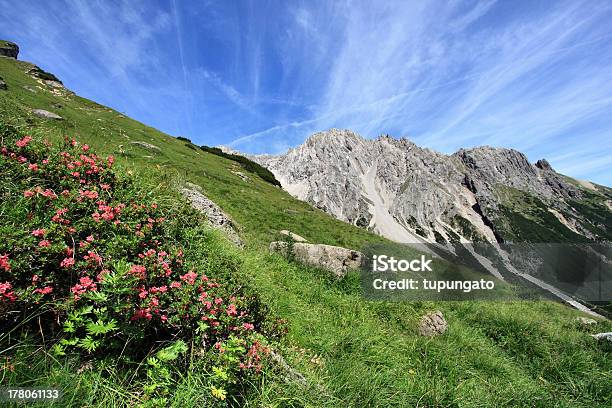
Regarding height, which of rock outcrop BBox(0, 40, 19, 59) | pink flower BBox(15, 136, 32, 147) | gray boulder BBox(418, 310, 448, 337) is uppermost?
rock outcrop BBox(0, 40, 19, 59)

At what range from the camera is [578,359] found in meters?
9.16

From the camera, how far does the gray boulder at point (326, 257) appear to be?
13.7 metres

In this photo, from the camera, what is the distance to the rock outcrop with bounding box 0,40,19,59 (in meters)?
64.9

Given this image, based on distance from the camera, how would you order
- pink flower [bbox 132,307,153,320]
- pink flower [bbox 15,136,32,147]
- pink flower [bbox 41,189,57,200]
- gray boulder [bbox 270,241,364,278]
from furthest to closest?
gray boulder [bbox 270,241,364,278] < pink flower [bbox 15,136,32,147] < pink flower [bbox 41,189,57,200] < pink flower [bbox 132,307,153,320]

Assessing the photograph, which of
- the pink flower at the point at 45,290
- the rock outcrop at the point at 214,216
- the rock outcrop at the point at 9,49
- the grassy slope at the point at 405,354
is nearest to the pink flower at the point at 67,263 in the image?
the pink flower at the point at 45,290

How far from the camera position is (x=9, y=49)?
218 ft

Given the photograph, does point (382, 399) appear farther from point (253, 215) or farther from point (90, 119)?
point (90, 119)

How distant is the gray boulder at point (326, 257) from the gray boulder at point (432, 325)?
3.62m

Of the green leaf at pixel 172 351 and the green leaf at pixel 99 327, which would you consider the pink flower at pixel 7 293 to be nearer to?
the green leaf at pixel 99 327

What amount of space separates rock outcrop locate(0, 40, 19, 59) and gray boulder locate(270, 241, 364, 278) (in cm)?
8608

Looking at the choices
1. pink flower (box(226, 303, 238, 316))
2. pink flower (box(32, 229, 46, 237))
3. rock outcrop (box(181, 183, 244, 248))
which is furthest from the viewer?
rock outcrop (box(181, 183, 244, 248))

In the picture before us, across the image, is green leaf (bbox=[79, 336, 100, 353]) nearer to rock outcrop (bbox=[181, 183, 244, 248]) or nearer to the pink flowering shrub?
the pink flowering shrub

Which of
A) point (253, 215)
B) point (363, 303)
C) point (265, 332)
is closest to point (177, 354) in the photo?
point (265, 332)

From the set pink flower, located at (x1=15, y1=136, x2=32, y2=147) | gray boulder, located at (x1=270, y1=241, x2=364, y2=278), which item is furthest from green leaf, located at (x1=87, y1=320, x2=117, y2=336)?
gray boulder, located at (x1=270, y1=241, x2=364, y2=278)
